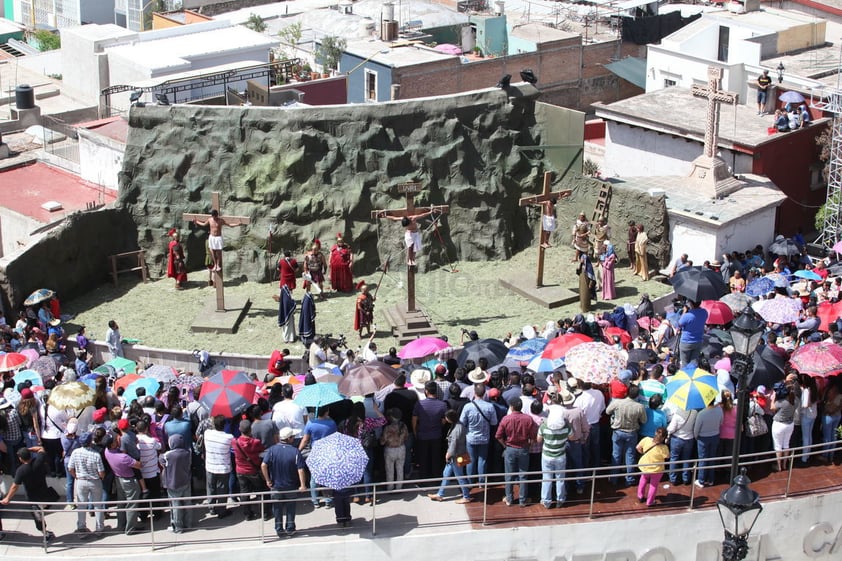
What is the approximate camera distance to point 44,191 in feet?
106

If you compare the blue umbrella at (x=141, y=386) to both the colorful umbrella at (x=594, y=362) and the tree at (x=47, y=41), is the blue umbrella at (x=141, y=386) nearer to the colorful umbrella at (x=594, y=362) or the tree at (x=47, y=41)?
the colorful umbrella at (x=594, y=362)

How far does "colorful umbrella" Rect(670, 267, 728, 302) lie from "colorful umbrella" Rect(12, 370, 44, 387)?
11.2m

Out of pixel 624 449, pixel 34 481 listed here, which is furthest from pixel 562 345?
pixel 34 481

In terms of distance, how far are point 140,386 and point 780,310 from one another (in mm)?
10967

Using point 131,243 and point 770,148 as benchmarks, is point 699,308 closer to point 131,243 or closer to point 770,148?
point 770,148

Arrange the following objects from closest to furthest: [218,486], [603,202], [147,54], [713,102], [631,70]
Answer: [218,486], [713,102], [603,202], [147,54], [631,70]

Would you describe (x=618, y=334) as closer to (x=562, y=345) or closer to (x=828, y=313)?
(x=562, y=345)

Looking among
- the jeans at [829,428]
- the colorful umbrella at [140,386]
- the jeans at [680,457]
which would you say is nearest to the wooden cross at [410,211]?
the colorful umbrella at [140,386]

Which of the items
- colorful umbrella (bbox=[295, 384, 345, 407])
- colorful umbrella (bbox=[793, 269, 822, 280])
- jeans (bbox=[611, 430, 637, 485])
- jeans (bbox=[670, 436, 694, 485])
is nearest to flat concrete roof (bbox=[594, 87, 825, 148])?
colorful umbrella (bbox=[793, 269, 822, 280])

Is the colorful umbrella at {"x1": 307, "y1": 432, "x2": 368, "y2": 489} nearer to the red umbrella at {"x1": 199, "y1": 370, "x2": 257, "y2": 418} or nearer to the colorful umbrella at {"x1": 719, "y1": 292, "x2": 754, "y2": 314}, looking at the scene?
the red umbrella at {"x1": 199, "y1": 370, "x2": 257, "y2": 418}

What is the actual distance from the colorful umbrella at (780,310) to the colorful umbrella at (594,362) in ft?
15.7

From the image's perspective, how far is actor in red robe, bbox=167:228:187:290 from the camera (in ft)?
96.8

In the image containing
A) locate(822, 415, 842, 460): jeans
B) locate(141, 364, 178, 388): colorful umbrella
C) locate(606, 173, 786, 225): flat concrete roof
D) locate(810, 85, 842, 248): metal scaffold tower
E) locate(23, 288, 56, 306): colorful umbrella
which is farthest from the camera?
locate(810, 85, 842, 248): metal scaffold tower

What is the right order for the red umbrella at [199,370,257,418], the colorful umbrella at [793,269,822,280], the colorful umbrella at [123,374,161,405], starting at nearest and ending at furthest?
the red umbrella at [199,370,257,418]
the colorful umbrella at [123,374,161,405]
the colorful umbrella at [793,269,822,280]
